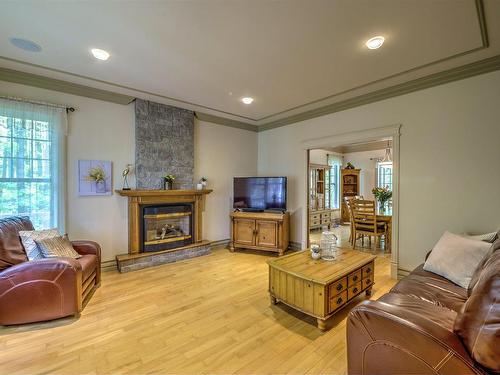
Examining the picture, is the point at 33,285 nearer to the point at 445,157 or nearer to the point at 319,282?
the point at 319,282

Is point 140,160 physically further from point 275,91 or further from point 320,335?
point 320,335

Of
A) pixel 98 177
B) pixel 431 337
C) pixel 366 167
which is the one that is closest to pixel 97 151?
pixel 98 177

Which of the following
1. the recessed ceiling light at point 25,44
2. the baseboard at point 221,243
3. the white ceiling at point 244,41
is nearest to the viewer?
the white ceiling at point 244,41

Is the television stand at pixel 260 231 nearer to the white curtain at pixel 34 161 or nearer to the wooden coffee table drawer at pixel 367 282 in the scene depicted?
the wooden coffee table drawer at pixel 367 282

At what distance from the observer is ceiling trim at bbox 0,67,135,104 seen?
9.81 ft

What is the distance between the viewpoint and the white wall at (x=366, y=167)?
7992 mm

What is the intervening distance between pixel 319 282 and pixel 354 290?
2.33ft

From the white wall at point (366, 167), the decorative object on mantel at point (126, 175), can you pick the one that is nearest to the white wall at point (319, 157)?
the white wall at point (366, 167)

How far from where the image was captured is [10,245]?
97.0 inches

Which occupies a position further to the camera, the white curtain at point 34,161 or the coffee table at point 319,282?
the white curtain at point 34,161

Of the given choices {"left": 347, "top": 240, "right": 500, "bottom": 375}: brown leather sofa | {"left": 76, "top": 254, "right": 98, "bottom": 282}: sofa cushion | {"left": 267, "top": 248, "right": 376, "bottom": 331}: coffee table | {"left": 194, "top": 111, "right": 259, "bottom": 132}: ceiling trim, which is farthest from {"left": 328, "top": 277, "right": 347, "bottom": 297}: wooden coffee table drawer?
{"left": 194, "top": 111, "right": 259, "bottom": 132}: ceiling trim

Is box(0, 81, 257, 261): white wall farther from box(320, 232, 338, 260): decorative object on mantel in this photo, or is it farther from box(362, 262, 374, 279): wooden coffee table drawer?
box(362, 262, 374, 279): wooden coffee table drawer

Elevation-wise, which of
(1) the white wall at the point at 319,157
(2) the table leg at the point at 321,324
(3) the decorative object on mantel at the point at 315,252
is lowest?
(2) the table leg at the point at 321,324

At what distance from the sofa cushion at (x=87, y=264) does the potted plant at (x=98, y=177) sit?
41.9 inches
